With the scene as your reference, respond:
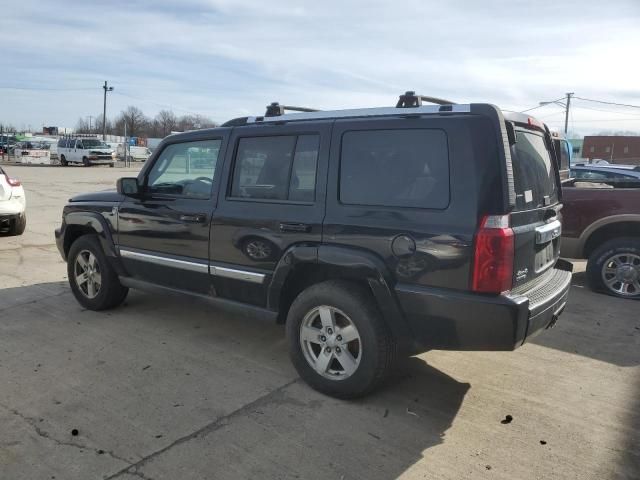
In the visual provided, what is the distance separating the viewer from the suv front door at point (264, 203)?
3674 millimetres


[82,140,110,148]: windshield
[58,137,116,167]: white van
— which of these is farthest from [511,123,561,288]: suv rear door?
[82,140,110,148]: windshield

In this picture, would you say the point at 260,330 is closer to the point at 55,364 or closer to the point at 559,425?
the point at 55,364

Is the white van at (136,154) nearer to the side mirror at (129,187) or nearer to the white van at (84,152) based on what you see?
the white van at (84,152)

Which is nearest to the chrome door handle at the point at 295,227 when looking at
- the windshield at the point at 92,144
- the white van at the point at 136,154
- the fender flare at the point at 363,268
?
the fender flare at the point at 363,268

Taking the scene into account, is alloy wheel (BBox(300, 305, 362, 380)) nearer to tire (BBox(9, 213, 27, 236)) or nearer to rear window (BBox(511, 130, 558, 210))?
rear window (BBox(511, 130, 558, 210))

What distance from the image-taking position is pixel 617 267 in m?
6.36

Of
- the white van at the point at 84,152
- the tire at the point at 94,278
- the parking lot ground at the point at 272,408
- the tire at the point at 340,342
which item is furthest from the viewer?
the white van at the point at 84,152

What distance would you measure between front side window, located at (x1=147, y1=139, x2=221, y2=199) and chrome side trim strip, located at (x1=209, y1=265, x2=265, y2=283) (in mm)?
587

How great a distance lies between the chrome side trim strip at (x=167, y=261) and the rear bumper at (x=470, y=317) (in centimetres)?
177

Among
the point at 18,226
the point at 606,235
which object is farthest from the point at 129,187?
the point at 18,226

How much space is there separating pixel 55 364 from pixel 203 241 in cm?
142

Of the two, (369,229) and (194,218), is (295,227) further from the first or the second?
(194,218)

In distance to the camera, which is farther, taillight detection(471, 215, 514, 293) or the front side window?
the front side window

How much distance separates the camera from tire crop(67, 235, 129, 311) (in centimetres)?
514
